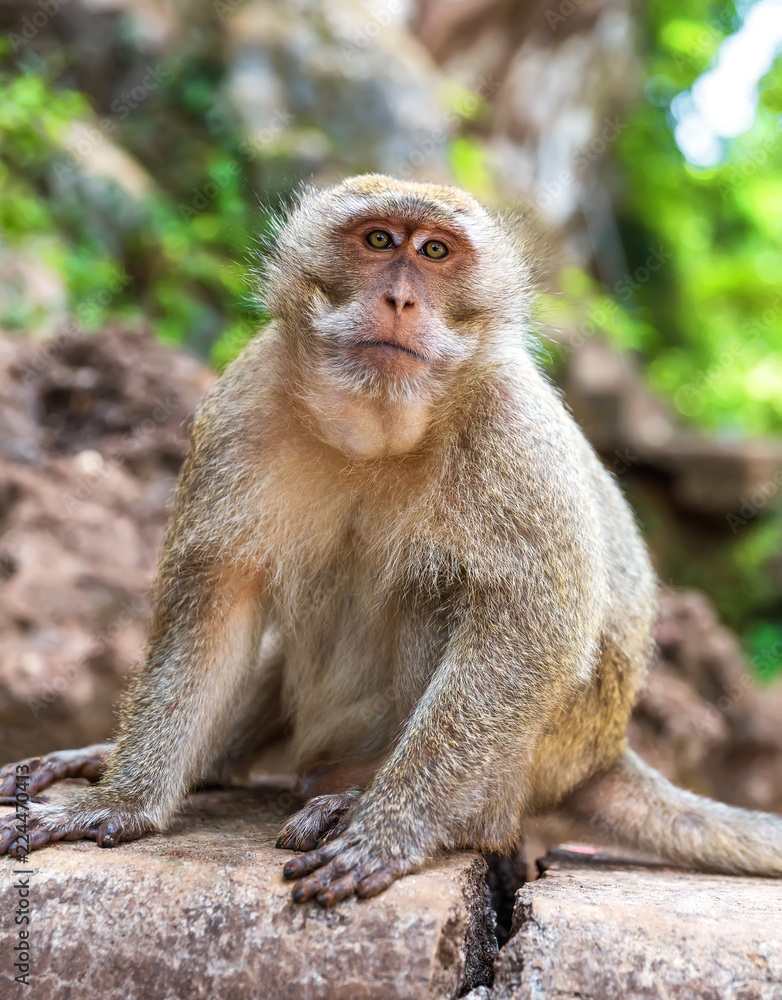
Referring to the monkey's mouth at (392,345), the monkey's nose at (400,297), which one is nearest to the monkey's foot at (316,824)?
the monkey's mouth at (392,345)

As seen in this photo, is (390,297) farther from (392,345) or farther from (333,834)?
(333,834)

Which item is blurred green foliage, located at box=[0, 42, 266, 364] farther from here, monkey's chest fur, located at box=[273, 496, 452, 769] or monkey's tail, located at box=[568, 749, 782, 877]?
monkey's tail, located at box=[568, 749, 782, 877]

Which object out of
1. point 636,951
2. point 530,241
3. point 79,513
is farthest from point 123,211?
point 636,951

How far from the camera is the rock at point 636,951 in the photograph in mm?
2623

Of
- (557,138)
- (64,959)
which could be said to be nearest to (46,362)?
(64,959)

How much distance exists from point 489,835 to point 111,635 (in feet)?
11.2

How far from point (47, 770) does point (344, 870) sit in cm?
166

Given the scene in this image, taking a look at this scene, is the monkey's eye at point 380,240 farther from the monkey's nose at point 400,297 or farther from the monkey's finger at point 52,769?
the monkey's finger at point 52,769

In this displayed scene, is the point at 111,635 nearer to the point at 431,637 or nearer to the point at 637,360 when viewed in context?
the point at 431,637

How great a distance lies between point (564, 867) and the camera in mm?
3865

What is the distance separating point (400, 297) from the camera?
3180 millimetres

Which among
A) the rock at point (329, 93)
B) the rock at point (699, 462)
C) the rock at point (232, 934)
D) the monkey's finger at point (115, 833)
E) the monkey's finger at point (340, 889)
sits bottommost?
the rock at point (232, 934)

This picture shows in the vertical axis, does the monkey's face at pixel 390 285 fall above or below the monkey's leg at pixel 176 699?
above

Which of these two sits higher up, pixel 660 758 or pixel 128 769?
pixel 660 758
